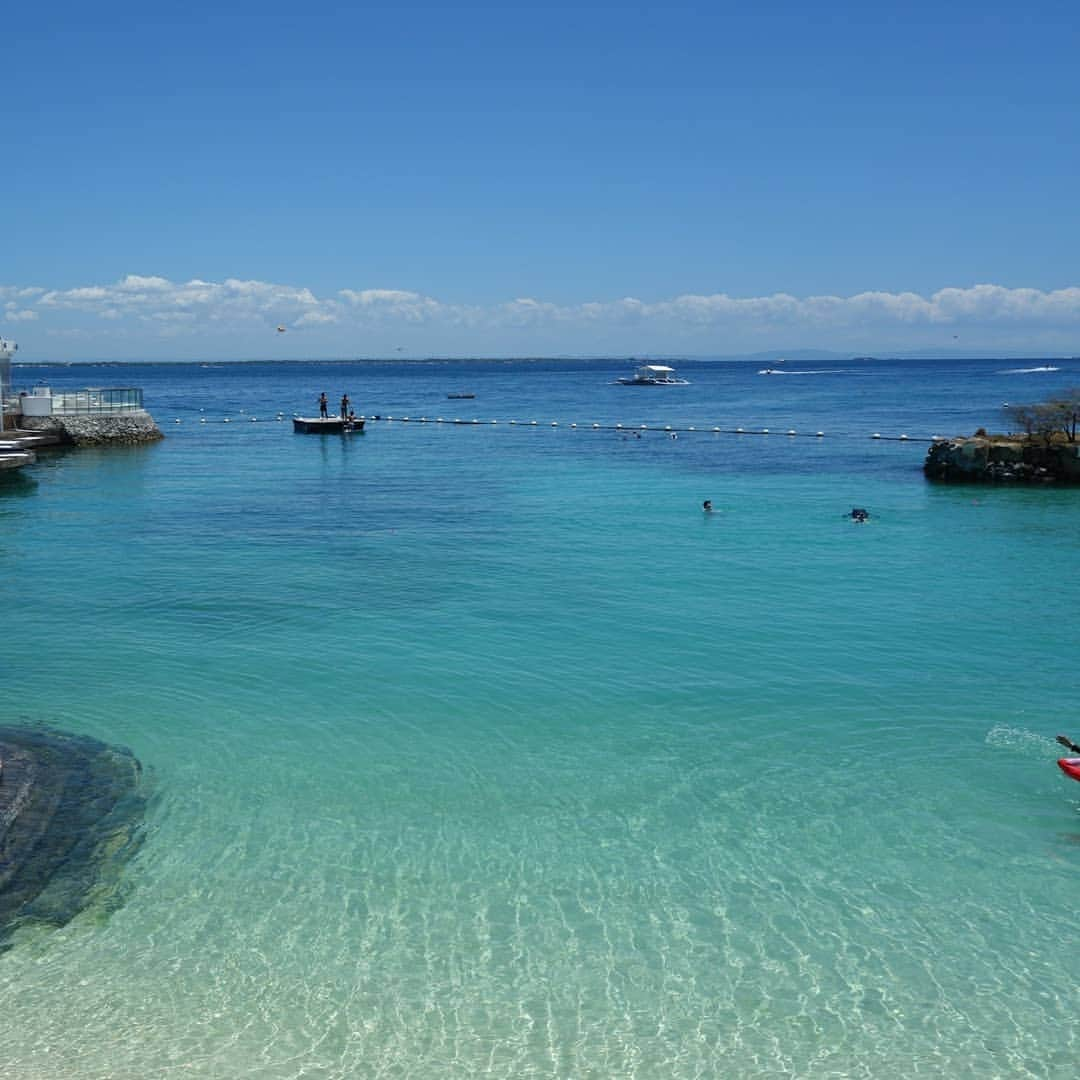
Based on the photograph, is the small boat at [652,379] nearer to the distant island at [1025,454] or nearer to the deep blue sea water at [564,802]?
the distant island at [1025,454]

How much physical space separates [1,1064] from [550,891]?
5.05 metres

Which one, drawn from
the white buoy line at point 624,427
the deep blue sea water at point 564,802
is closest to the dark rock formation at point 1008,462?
the deep blue sea water at point 564,802

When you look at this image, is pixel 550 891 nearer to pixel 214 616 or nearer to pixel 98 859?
pixel 98 859

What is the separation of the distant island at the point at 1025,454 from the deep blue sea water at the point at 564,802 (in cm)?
1054

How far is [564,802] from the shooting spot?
13133 millimetres

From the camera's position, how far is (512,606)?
22281 millimetres

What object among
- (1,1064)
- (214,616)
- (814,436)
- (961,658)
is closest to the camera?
(1,1064)

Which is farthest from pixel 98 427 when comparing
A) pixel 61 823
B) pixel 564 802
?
pixel 564 802

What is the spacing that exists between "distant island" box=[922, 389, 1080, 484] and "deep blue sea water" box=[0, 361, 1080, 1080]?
1054 cm

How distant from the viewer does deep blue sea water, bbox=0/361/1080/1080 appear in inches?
354

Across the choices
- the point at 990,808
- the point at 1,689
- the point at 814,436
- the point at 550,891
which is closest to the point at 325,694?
the point at 1,689

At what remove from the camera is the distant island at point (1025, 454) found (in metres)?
40.2

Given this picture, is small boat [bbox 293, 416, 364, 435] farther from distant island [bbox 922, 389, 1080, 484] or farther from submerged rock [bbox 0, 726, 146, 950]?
submerged rock [bbox 0, 726, 146, 950]

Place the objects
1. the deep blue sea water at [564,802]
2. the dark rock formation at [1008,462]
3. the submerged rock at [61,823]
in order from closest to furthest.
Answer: the deep blue sea water at [564,802], the submerged rock at [61,823], the dark rock formation at [1008,462]
